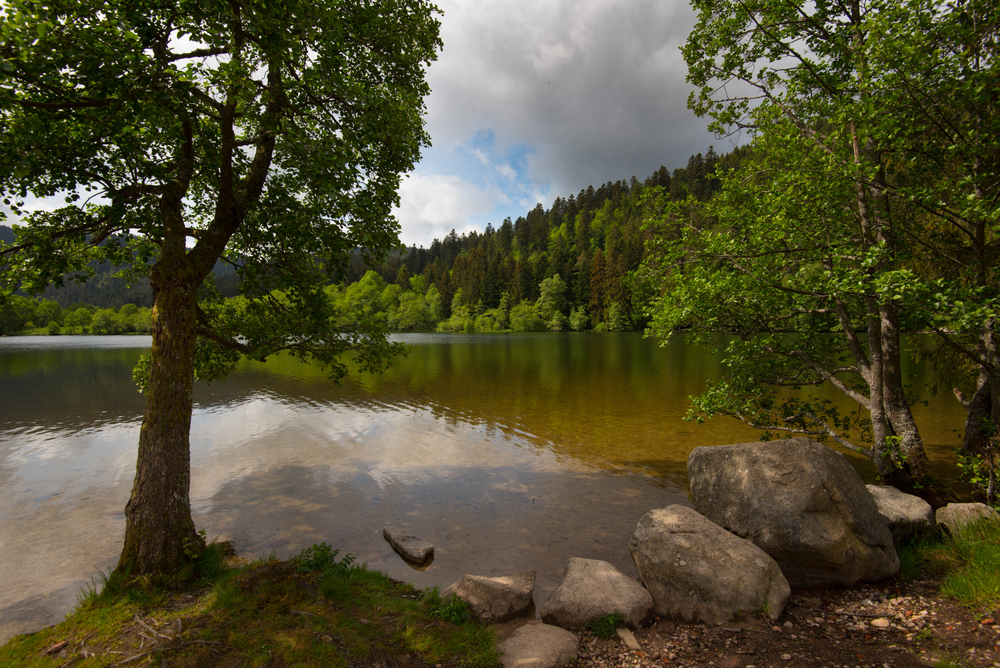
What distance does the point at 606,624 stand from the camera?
5.37 m

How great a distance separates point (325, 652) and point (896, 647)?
5902 mm

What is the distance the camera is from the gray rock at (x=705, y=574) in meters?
5.37

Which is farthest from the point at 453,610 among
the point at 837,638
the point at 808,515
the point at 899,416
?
the point at 899,416

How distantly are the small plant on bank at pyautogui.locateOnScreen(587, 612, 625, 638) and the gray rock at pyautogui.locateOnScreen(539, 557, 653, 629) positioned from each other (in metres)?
0.04

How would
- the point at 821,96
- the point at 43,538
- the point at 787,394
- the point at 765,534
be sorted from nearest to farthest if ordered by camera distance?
the point at 765,534, the point at 43,538, the point at 821,96, the point at 787,394

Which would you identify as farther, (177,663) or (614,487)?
(614,487)

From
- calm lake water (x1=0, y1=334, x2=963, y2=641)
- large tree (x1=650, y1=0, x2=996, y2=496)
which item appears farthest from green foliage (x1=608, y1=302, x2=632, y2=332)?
large tree (x1=650, y1=0, x2=996, y2=496)

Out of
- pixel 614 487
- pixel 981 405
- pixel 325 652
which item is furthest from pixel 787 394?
pixel 325 652

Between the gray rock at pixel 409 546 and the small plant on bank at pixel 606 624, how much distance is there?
336 cm

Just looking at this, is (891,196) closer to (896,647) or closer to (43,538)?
(896,647)

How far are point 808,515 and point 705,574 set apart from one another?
1963mm

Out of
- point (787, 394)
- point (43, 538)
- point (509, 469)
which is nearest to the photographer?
point (43, 538)

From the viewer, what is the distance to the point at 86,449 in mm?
13938

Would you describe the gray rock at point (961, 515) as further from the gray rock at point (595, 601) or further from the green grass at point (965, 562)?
the gray rock at point (595, 601)
